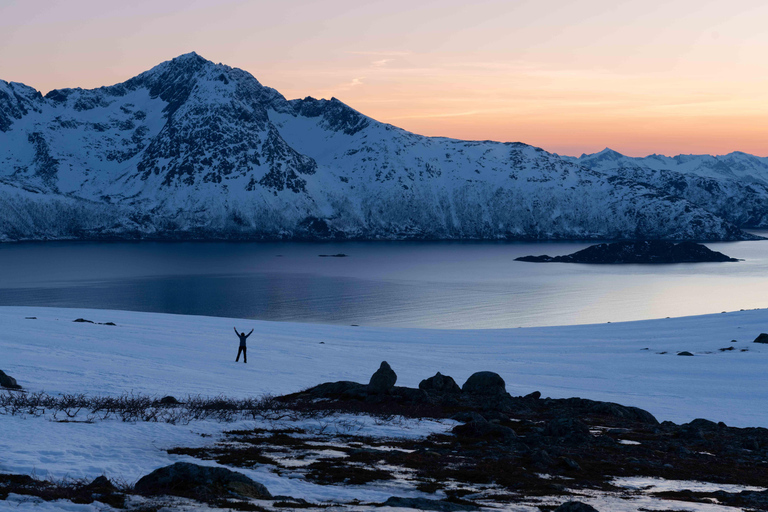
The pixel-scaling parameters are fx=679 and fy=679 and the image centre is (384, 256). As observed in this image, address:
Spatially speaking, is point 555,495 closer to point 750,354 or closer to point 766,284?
point 750,354

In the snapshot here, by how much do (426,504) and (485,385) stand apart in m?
16.0

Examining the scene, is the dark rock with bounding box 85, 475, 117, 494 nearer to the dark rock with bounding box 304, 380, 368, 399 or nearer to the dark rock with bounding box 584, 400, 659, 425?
the dark rock with bounding box 304, 380, 368, 399

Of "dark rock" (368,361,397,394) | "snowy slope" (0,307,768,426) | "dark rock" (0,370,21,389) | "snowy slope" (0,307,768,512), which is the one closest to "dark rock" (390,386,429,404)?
"dark rock" (368,361,397,394)

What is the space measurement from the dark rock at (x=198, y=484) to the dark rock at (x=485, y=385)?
53.1ft

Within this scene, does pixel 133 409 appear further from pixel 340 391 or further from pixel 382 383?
pixel 382 383

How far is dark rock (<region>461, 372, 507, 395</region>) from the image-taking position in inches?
1022

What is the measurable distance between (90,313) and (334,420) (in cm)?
4097

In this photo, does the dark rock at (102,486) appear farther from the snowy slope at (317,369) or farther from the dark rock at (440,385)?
the dark rock at (440,385)

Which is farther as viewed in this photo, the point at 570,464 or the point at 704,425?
the point at 704,425

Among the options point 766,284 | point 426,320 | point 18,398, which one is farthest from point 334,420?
point 766,284

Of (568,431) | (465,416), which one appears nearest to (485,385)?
(465,416)

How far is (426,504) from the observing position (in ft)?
34.8

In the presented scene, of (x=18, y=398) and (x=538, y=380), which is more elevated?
(x=18, y=398)

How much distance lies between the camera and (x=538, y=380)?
33531 millimetres
